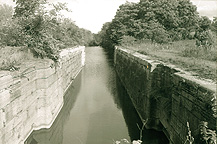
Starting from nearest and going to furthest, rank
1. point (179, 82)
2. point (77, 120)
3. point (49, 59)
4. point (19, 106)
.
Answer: point (179, 82) < point (19, 106) < point (49, 59) < point (77, 120)

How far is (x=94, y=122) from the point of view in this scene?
406 inches

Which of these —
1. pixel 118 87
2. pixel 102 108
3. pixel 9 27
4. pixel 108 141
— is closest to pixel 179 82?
pixel 108 141

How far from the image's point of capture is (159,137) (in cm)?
847

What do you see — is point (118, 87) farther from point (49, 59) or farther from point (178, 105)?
point (178, 105)

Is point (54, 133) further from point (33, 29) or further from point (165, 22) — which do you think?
point (165, 22)

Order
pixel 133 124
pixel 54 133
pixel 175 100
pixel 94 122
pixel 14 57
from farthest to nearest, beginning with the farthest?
pixel 94 122 → pixel 133 124 → pixel 54 133 → pixel 14 57 → pixel 175 100

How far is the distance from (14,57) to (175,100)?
638 cm

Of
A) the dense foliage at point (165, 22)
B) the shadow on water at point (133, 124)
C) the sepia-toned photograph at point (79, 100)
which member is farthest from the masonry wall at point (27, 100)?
the dense foliage at point (165, 22)

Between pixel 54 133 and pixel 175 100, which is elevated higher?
pixel 175 100

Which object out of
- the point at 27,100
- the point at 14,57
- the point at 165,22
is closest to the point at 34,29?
the point at 14,57

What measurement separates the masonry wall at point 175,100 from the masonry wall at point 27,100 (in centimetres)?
400

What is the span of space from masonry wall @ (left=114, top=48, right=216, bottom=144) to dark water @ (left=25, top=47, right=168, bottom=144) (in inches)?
37.9

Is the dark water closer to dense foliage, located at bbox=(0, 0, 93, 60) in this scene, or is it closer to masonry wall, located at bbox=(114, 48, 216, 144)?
masonry wall, located at bbox=(114, 48, 216, 144)

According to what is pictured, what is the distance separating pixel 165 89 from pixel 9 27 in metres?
7.82
